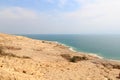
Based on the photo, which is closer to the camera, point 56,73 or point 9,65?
point 9,65

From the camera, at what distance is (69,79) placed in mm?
26938

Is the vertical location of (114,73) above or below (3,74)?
below

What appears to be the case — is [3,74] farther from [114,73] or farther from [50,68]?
[114,73]

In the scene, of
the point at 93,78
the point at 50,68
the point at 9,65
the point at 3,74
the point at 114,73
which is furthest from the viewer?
the point at 114,73

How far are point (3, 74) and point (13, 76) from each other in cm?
88

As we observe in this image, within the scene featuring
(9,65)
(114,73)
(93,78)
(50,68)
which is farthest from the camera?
(114,73)

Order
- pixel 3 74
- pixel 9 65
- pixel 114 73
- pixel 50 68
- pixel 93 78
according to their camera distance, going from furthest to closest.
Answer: pixel 114 73, pixel 50 68, pixel 93 78, pixel 9 65, pixel 3 74

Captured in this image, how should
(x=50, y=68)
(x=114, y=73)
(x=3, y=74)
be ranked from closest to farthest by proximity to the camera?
(x=3, y=74), (x=50, y=68), (x=114, y=73)

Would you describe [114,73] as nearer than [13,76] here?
No

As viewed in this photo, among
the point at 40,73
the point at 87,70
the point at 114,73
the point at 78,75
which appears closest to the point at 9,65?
the point at 40,73

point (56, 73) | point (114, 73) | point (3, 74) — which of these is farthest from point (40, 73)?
point (114, 73)

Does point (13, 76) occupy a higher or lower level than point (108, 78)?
higher

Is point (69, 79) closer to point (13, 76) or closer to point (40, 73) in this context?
point (40, 73)

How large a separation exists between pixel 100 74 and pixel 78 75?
12.0ft
